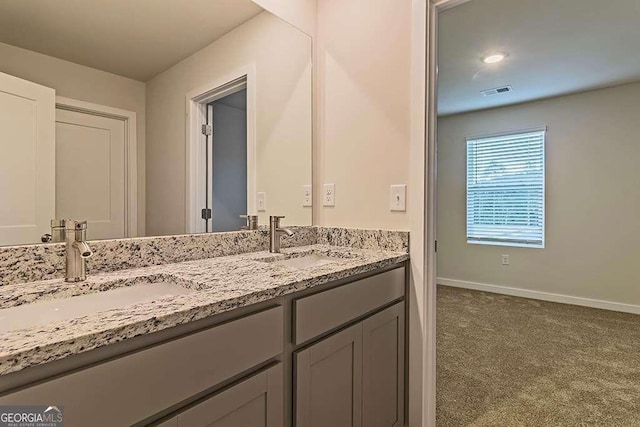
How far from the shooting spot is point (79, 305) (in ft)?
3.12

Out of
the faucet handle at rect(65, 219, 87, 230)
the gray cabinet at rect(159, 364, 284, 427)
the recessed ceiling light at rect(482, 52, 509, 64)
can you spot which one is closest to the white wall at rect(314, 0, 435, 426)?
the gray cabinet at rect(159, 364, 284, 427)

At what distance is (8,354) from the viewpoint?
52 cm

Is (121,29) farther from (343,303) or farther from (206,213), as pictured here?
(343,303)

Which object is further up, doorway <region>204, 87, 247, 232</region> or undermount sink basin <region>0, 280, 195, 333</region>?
doorway <region>204, 87, 247, 232</region>

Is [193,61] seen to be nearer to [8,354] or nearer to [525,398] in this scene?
[8,354]

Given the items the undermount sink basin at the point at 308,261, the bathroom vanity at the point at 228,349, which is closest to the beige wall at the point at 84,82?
the bathroom vanity at the point at 228,349

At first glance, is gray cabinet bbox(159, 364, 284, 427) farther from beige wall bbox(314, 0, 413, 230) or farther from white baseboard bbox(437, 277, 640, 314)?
white baseboard bbox(437, 277, 640, 314)

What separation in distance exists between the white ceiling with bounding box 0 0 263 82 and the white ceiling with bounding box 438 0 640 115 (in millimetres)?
1355

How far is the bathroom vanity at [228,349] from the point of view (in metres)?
0.60

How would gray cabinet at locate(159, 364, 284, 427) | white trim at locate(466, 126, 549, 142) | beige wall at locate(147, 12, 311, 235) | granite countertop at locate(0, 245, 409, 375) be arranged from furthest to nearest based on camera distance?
white trim at locate(466, 126, 549, 142), beige wall at locate(147, 12, 311, 235), gray cabinet at locate(159, 364, 284, 427), granite countertop at locate(0, 245, 409, 375)

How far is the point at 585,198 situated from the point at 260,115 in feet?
12.4

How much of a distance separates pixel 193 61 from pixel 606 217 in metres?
4.27

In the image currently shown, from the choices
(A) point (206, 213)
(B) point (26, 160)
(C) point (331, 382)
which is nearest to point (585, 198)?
(C) point (331, 382)

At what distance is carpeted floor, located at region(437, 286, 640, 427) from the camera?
1809 mm
